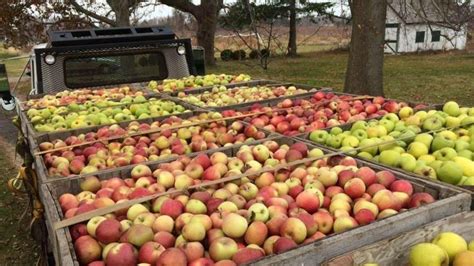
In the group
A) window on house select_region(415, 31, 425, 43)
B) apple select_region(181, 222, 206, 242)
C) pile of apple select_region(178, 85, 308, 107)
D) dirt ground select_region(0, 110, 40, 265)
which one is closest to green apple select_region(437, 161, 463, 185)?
apple select_region(181, 222, 206, 242)

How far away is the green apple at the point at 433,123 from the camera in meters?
3.67

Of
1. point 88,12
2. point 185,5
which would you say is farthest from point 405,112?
point 185,5

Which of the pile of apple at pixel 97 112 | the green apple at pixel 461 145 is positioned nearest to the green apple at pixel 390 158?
the green apple at pixel 461 145

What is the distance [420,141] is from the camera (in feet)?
10.8

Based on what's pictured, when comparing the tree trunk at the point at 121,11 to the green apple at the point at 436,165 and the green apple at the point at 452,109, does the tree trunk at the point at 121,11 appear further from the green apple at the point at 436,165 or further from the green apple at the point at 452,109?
the green apple at the point at 436,165

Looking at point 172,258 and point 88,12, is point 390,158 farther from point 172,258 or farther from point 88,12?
point 88,12

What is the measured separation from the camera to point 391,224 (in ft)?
6.57

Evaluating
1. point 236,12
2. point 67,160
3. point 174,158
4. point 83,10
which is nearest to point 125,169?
point 174,158

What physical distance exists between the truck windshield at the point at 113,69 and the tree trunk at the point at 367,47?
3.89 meters

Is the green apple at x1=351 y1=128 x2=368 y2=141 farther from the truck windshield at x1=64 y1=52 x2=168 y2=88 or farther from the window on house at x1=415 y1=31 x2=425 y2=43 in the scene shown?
the window on house at x1=415 y1=31 x2=425 y2=43

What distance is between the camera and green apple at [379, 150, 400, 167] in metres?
2.94

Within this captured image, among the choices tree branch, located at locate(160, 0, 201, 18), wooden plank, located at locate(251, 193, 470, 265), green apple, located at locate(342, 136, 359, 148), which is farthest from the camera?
tree branch, located at locate(160, 0, 201, 18)

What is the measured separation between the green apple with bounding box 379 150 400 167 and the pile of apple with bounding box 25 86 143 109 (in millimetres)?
3516

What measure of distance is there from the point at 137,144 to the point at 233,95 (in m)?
2.21
